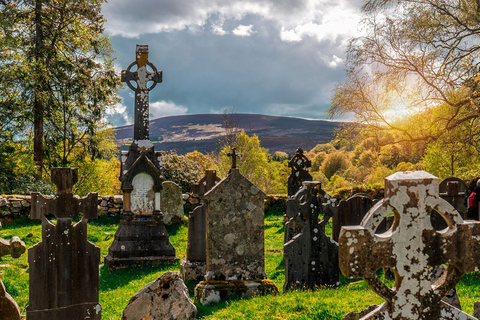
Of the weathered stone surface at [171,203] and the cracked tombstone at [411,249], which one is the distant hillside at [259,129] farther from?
the cracked tombstone at [411,249]

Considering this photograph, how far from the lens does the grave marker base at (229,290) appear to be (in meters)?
7.62

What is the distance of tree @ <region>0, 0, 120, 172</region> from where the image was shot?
2347cm

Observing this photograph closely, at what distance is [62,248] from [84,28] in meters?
24.4

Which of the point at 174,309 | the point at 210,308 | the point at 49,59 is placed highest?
the point at 49,59

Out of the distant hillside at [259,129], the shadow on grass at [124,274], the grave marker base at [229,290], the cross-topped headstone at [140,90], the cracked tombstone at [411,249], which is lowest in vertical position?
the shadow on grass at [124,274]

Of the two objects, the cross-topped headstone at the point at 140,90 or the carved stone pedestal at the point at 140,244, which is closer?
the carved stone pedestal at the point at 140,244

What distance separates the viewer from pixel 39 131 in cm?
2475

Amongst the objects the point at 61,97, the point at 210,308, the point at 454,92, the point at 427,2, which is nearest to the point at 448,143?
the point at 454,92

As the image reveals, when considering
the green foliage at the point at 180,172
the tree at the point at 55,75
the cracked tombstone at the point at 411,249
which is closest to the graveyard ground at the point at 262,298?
the cracked tombstone at the point at 411,249

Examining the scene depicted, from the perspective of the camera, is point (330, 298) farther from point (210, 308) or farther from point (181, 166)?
point (181, 166)

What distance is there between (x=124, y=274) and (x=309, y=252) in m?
5.60

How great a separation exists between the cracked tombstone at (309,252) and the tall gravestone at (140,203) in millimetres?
5329

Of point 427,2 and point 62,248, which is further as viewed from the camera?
point 427,2

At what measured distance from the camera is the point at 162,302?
16.5ft
